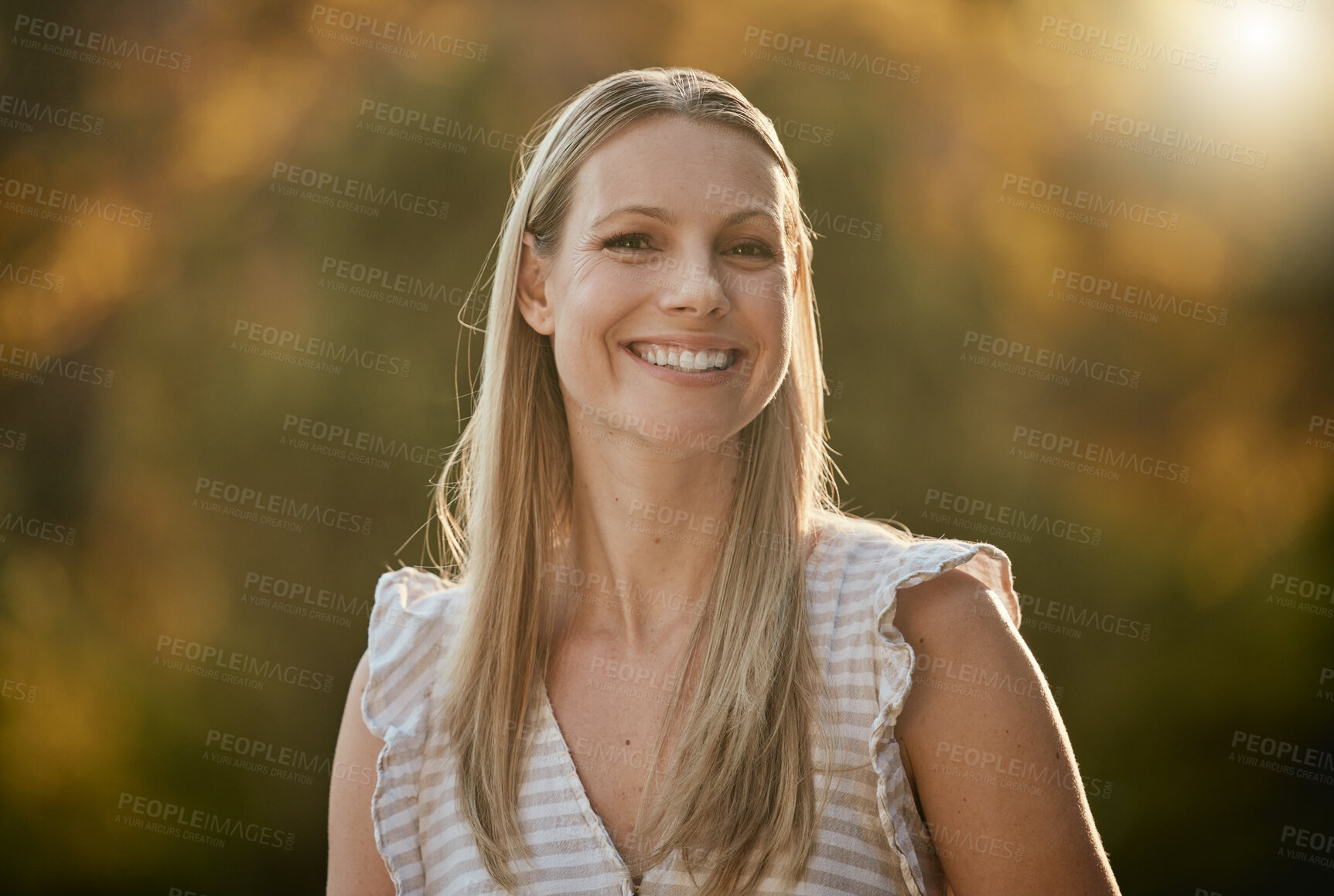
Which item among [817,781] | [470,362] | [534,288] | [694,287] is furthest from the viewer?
[470,362]

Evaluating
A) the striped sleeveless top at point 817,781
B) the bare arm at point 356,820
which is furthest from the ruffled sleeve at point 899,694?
the bare arm at point 356,820

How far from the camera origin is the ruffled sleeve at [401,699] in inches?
65.8

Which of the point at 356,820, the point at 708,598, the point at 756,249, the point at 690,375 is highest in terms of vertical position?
the point at 756,249

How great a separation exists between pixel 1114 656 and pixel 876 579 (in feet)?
5.64

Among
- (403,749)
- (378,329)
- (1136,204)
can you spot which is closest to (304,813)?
(378,329)

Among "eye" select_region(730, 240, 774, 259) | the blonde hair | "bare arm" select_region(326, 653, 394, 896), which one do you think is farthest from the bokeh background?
"eye" select_region(730, 240, 774, 259)

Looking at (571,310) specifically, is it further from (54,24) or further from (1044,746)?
(54,24)

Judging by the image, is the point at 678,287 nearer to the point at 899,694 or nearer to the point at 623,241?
the point at 623,241

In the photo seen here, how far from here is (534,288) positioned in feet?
6.11

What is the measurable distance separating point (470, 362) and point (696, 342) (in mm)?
1438

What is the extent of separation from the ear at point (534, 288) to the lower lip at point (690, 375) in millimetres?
256

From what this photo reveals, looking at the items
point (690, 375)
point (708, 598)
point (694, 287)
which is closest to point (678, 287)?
point (694, 287)

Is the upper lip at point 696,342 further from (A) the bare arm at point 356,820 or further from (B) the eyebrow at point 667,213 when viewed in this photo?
(A) the bare arm at point 356,820

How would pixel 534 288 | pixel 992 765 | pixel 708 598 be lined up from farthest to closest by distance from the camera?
pixel 534 288
pixel 708 598
pixel 992 765
